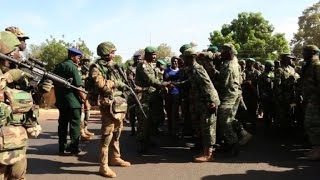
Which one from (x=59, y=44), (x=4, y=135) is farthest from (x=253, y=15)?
(x=4, y=135)

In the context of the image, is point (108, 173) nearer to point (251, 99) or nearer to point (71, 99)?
point (71, 99)

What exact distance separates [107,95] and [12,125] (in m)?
2.26

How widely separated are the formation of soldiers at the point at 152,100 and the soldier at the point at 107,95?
0.04 feet

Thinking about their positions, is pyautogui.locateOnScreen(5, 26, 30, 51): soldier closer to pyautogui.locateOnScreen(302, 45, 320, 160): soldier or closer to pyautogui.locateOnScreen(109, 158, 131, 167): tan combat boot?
pyautogui.locateOnScreen(109, 158, 131, 167): tan combat boot

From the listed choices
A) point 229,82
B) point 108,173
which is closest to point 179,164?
point 108,173

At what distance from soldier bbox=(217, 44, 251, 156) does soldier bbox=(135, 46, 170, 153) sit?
3.46 ft

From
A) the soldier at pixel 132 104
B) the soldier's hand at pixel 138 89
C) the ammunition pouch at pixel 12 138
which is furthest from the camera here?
the soldier at pixel 132 104

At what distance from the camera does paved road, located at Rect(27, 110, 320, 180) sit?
6043 mm

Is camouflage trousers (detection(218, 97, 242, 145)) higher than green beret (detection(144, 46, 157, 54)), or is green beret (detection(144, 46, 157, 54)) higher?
green beret (detection(144, 46, 157, 54))

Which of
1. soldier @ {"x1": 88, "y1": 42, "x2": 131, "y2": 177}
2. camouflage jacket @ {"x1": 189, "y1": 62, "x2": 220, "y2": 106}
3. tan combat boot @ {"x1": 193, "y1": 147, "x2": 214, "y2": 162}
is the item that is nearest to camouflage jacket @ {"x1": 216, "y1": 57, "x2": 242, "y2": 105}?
camouflage jacket @ {"x1": 189, "y1": 62, "x2": 220, "y2": 106}

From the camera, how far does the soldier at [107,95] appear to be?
602 centimetres

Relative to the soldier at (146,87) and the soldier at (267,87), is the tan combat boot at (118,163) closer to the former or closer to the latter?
the soldier at (146,87)

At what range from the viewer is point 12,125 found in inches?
155

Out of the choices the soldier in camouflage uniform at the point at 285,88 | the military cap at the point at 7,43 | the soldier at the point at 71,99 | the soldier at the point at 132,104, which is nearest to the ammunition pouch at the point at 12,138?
the military cap at the point at 7,43
